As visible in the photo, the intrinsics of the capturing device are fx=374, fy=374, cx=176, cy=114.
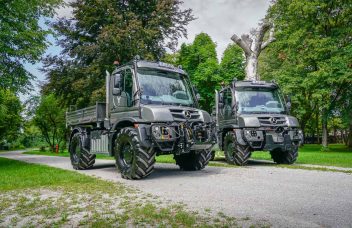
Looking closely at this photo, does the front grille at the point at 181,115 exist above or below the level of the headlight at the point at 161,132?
above

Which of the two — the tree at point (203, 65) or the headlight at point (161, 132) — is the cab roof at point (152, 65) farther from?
the tree at point (203, 65)

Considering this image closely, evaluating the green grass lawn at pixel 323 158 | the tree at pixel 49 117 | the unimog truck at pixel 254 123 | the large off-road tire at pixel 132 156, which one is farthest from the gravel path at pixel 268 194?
the tree at pixel 49 117

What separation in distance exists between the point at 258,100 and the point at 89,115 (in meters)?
6.16

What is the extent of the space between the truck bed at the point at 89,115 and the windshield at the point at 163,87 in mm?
2249

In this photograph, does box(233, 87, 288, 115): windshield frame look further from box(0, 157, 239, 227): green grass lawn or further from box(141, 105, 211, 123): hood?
box(0, 157, 239, 227): green grass lawn

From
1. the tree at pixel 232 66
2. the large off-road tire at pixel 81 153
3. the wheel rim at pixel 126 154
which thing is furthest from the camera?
the tree at pixel 232 66

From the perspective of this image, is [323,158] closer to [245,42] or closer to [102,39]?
[245,42]

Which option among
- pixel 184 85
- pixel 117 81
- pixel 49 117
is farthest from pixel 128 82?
pixel 49 117

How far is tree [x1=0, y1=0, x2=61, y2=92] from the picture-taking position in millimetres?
16547

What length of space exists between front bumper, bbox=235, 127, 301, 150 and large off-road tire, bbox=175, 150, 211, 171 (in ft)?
6.85

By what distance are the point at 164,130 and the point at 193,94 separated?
221 cm

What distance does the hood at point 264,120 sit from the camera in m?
13.0

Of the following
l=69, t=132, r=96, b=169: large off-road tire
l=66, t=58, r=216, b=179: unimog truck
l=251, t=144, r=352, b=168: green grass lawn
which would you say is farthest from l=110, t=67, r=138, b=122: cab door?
l=251, t=144, r=352, b=168: green grass lawn

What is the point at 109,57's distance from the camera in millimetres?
22531
